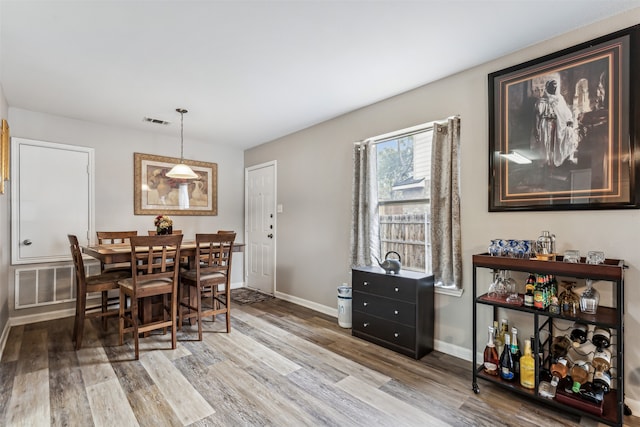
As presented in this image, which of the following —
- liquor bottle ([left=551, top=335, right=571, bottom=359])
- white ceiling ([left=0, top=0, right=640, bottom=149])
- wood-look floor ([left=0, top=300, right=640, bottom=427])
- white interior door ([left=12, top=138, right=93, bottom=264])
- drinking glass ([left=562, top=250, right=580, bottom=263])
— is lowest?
wood-look floor ([left=0, top=300, right=640, bottom=427])

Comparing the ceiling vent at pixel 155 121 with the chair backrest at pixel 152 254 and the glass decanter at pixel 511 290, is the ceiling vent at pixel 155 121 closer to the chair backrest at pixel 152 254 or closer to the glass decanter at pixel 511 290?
the chair backrest at pixel 152 254

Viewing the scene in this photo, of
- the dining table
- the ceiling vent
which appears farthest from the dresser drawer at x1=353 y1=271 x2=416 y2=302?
the ceiling vent

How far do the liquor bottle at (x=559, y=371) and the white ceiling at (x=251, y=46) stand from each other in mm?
2221

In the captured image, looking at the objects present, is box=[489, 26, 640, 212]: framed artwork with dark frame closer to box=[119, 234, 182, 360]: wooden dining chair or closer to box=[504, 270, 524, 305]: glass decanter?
box=[504, 270, 524, 305]: glass decanter

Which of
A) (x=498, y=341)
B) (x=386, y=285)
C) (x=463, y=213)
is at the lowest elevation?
(x=498, y=341)

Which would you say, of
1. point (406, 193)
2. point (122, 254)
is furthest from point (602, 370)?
point (122, 254)

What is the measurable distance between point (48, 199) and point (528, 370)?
16.6ft

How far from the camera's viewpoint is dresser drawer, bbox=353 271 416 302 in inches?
105

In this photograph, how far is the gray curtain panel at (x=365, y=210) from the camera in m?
3.33

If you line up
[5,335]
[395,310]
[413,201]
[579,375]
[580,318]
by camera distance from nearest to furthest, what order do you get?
[580,318] → [579,375] → [395,310] → [5,335] → [413,201]

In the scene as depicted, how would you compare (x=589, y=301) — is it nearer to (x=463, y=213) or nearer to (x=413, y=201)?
(x=463, y=213)

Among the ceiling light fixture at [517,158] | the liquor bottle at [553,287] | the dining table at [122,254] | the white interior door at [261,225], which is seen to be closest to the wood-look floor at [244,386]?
the dining table at [122,254]

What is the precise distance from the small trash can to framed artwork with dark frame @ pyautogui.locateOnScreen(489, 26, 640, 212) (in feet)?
5.58

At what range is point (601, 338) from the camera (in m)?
1.88
